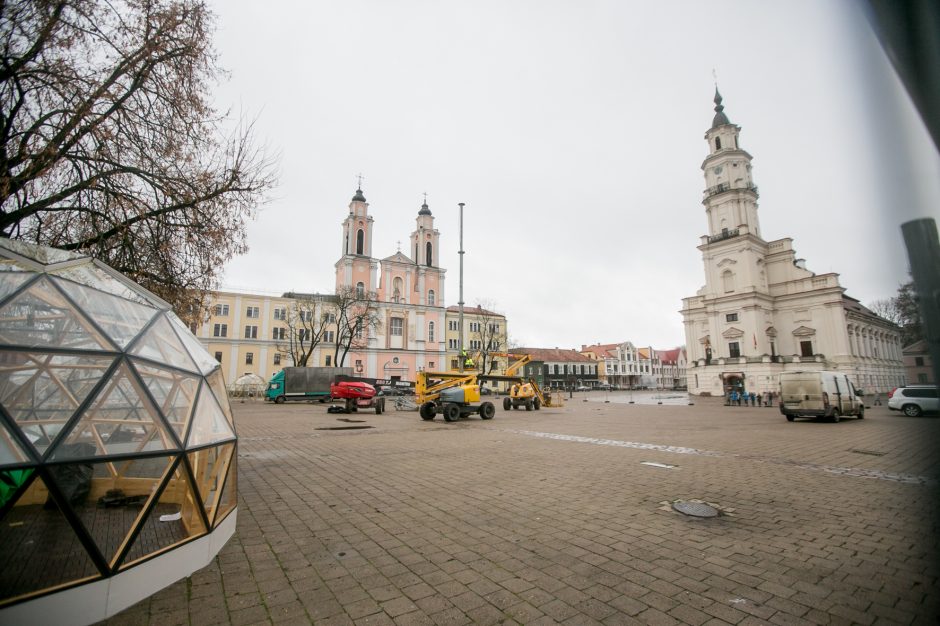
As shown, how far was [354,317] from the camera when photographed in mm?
50781

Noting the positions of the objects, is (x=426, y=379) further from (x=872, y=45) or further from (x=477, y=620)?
(x=872, y=45)

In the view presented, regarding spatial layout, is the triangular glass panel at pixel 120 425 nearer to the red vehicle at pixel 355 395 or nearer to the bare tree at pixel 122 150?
the bare tree at pixel 122 150

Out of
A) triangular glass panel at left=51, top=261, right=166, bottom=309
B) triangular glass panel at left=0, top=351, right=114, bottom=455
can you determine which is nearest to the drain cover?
triangular glass panel at left=0, top=351, right=114, bottom=455

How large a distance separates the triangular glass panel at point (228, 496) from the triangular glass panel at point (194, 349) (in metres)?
1.12

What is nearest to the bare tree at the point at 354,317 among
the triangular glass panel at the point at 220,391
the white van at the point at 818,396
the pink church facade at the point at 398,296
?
the pink church facade at the point at 398,296

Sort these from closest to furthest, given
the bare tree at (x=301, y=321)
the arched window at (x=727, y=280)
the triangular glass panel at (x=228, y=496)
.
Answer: the triangular glass panel at (x=228, y=496) → the bare tree at (x=301, y=321) → the arched window at (x=727, y=280)

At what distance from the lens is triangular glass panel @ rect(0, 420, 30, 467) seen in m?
3.59

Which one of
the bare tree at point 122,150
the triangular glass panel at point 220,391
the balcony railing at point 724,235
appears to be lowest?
the triangular glass panel at point 220,391

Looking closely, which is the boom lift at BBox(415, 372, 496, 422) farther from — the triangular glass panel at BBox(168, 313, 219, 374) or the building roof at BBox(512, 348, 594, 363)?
the building roof at BBox(512, 348, 594, 363)

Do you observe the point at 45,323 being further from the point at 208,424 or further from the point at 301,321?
the point at 301,321

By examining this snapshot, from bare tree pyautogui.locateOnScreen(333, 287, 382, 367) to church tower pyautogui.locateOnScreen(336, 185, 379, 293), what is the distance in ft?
9.85

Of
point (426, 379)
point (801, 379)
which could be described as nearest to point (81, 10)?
point (426, 379)

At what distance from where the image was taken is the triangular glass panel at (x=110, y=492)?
413cm

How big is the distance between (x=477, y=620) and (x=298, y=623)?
1.43 meters
